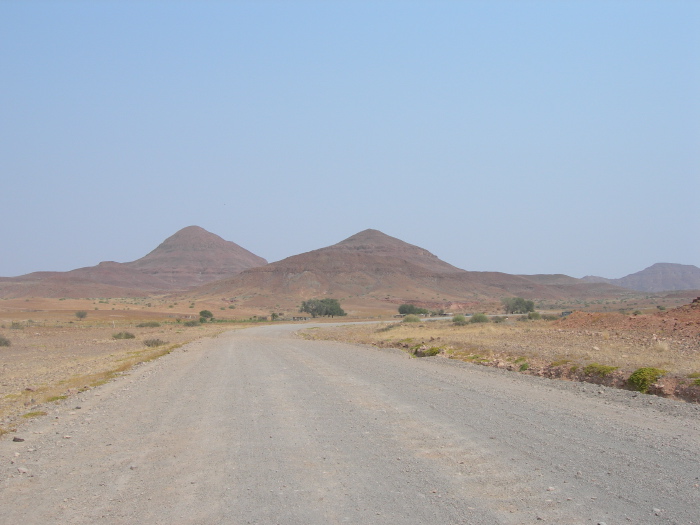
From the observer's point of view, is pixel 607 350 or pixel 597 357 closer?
pixel 597 357

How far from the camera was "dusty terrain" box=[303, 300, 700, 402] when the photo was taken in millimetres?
14219

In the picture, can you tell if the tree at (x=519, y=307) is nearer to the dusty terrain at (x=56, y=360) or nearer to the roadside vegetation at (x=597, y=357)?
the dusty terrain at (x=56, y=360)

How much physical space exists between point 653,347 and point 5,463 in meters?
18.6

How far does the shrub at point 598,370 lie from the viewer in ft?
48.3

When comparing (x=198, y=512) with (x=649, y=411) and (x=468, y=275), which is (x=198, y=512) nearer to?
(x=649, y=411)

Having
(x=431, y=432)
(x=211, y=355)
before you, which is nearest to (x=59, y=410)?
(x=431, y=432)

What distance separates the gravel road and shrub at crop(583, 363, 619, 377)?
171 centimetres

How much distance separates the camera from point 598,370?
15094 millimetres

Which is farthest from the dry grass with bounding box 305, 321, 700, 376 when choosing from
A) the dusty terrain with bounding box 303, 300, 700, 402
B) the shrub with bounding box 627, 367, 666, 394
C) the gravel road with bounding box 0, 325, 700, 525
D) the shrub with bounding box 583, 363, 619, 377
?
the gravel road with bounding box 0, 325, 700, 525

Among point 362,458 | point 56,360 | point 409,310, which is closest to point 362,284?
point 409,310

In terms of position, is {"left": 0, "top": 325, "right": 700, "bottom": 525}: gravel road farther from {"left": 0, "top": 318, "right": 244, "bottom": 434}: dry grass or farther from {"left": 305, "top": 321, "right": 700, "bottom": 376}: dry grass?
{"left": 305, "top": 321, "right": 700, "bottom": 376}: dry grass

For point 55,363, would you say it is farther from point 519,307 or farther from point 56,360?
point 519,307

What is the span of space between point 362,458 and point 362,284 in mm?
136937

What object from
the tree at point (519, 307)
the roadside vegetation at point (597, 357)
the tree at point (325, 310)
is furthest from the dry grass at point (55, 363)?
the tree at point (519, 307)
